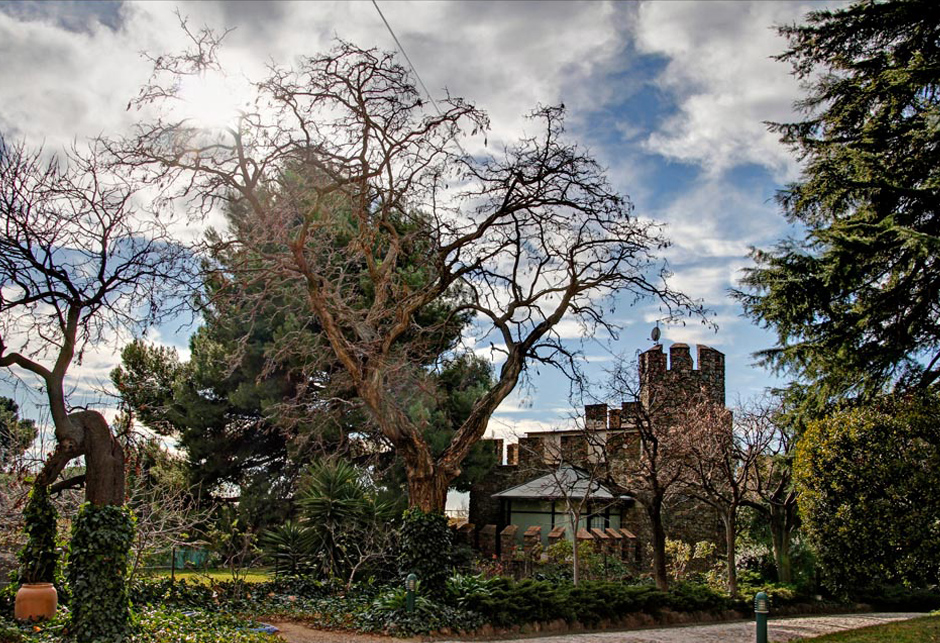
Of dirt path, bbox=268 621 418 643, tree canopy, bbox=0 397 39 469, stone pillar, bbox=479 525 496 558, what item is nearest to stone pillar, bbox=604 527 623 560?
stone pillar, bbox=479 525 496 558

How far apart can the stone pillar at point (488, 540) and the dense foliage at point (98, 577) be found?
476 inches

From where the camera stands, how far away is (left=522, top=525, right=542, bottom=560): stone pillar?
52.4 ft

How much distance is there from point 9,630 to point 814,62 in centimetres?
1447

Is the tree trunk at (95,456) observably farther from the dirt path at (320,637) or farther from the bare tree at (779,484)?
the bare tree at (779,484)

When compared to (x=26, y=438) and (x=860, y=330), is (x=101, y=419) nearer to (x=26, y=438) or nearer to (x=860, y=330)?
(x=26, y=438)

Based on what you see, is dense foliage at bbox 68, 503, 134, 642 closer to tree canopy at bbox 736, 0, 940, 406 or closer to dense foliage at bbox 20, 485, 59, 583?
dense foliage at bbox 20, 485, 59, 583

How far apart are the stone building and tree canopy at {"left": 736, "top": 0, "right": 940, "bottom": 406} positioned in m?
3.34

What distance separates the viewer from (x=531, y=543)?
1717 centimetres

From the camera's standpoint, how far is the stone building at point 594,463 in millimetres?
15508

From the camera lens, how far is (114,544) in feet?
23.9

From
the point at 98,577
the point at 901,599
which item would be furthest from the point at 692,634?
the point at 98,577

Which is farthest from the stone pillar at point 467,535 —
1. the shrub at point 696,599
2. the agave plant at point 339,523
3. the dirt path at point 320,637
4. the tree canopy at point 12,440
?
the tree canopy at point 12,440

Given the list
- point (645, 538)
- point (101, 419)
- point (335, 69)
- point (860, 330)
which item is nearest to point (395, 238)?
point (335, 69)

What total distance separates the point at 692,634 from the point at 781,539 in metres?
5.75
